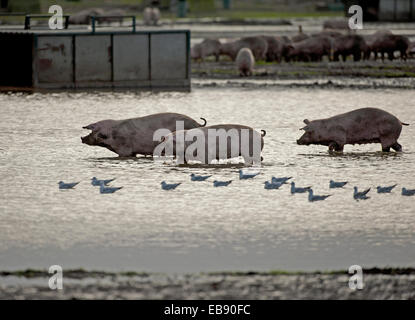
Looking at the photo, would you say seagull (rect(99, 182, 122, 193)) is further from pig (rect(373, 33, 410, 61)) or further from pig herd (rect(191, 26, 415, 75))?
pig (rect(373, 33, 410, 61))

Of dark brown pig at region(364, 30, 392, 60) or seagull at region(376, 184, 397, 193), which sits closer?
seagull at region(376, 184, 397, 193)

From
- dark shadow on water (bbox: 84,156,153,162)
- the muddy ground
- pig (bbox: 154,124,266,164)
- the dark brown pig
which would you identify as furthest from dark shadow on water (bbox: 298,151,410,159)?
the dark brown pig

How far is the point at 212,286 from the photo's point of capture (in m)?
9.81

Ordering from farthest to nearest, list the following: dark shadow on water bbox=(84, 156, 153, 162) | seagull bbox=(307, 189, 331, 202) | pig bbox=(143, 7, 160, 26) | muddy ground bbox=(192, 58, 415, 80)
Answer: pig bbox=(143, 7, 160, 26) < muddy ground bbox=(192, 58, 415, 80) < dark shadow on water bbox=(84, 156, 153, 162) < seagull bbox=(307, 189, 331, 202)

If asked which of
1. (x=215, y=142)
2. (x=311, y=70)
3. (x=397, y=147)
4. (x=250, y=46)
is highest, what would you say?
(x=250, y=46)

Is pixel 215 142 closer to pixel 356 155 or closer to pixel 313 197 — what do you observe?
pixel 313 197

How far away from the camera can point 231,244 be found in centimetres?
1156

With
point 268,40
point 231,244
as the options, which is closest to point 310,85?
point 268,40

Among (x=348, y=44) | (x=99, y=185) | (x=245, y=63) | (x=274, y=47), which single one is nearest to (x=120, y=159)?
(x=99, y=185)

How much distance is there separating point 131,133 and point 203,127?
55.5 inches

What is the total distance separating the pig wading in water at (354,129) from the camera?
18031 mm

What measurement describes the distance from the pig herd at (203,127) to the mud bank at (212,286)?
22.3ft

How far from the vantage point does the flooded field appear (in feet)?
36.0
